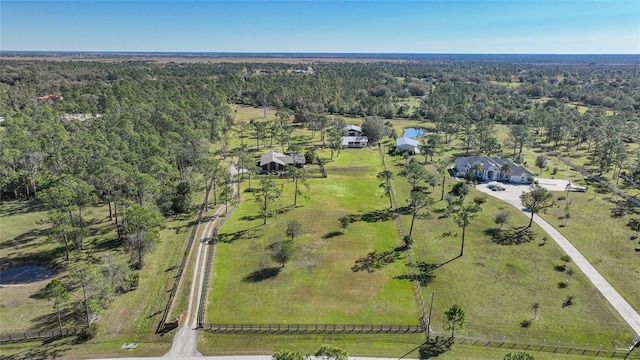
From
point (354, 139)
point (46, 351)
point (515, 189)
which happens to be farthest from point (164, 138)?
point (515, 189)

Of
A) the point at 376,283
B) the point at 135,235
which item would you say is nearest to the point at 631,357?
the point at 376,283

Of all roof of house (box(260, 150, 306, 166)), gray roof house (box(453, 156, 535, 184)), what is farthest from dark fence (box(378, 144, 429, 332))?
roof of house (box(260, 150, 306, 166))

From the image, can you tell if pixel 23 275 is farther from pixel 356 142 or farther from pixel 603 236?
pixel 356 142

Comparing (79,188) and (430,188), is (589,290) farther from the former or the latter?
(79,188)

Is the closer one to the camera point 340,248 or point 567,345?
point 567,345

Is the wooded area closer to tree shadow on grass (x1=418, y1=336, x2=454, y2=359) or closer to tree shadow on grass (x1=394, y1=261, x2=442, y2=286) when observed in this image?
tree shadow on grass (x1=394, y1=261, x2=442, y2=286)

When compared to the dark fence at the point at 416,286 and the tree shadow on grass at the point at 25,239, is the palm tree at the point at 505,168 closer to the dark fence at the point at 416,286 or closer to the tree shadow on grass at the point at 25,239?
the dark fence at the point at 416,286

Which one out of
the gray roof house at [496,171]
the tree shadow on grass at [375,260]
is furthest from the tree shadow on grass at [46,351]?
the gray roof house at [496,171]
